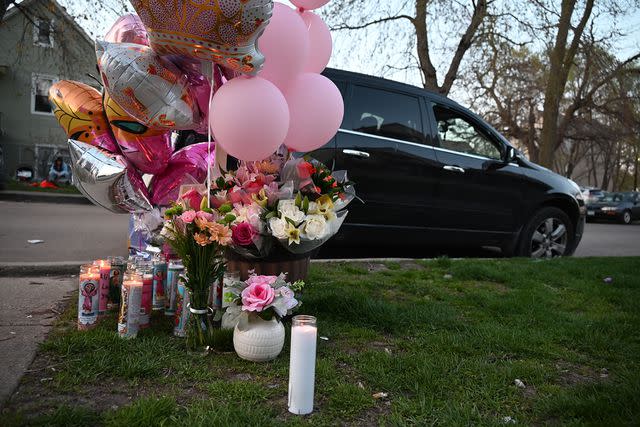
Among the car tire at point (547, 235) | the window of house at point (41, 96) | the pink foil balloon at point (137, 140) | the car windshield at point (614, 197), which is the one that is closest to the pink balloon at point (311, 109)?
the pink foil balloon at point (137, 140)

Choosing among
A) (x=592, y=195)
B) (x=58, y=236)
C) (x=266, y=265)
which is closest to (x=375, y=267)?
(x=266, y=265)

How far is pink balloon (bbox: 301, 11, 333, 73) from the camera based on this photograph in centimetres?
311

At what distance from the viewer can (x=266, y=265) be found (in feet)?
9.42

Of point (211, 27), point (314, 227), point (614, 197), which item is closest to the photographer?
point (211, 27)

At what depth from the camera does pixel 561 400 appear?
2.13 meters

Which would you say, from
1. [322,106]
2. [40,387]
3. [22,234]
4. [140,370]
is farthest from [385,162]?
[22,234]

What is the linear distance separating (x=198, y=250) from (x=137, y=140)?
3.13ft

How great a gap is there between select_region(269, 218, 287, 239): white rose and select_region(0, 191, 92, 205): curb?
12.0m

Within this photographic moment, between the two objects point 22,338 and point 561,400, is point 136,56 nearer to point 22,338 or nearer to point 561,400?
point 22,338

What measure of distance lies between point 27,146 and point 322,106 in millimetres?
21854

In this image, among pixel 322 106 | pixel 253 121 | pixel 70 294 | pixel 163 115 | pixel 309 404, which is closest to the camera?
pixel 309 404

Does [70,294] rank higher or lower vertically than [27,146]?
lower

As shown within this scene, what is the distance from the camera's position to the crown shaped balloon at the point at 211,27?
7.29 feet

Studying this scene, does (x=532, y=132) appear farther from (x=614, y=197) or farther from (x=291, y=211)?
(x=291, y=211)
